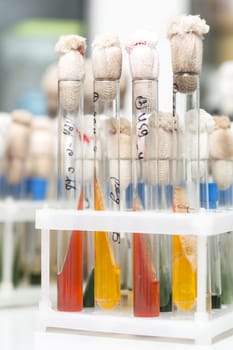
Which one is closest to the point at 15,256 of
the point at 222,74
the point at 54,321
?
the point at 54,321

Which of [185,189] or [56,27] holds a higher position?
[56,27]

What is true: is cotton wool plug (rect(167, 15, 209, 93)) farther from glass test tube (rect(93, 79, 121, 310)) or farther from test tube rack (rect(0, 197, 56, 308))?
test tube rack (rect(0, 197, 56, 308))

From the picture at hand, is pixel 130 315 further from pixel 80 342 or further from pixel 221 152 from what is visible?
pixel 221 152

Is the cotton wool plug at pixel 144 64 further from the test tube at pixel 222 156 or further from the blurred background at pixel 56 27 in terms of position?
the blurred background at pixel 56 27

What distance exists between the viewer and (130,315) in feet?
2.59

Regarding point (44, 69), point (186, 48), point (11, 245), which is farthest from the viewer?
point (44, 69)

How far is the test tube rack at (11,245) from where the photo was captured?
1.04 metres

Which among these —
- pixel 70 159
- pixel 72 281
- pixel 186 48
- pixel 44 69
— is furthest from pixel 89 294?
pixel 44 69

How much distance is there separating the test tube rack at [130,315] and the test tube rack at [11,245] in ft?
0.75

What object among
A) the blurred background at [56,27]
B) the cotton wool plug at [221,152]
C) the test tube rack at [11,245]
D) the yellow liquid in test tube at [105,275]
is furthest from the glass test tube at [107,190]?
the blurred background at [56,27]

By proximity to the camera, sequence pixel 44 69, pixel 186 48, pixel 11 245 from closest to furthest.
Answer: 1. pixel 186 48
2. pixel 11 245
3. pixel 44 69

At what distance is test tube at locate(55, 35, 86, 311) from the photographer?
805 mm

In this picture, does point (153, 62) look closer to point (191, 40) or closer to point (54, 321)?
point (191, 40)

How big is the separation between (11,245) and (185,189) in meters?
0.34
